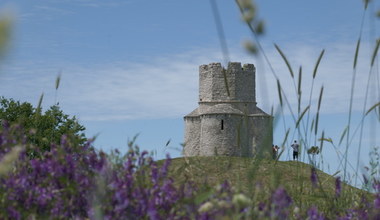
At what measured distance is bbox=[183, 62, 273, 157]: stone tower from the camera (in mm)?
51125

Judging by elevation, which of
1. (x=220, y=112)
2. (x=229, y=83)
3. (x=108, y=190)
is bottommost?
(x=108, y=190)

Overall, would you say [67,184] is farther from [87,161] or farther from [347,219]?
[347,219]

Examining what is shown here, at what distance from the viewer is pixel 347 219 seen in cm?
464

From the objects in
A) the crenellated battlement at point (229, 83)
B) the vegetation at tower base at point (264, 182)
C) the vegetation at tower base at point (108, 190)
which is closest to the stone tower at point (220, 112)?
the crenellated battlement at point (229, 83)

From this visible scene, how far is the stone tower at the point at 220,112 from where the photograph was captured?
51.1 m

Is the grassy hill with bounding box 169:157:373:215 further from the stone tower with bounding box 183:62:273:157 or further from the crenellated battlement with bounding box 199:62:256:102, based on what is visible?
the crenellated battlement with bounding box 199:62:256:102

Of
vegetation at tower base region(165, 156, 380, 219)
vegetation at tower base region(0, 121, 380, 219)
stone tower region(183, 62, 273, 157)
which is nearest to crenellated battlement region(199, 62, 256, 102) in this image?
stone tower region(183, 62, 273, 157)

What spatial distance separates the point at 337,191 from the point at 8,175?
282 centimetres

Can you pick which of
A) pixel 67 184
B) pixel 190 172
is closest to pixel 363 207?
pixel 190 172

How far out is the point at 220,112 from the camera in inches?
2019

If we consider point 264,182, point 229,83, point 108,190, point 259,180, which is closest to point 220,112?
point 229,83

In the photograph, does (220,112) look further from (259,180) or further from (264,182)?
(259,180)

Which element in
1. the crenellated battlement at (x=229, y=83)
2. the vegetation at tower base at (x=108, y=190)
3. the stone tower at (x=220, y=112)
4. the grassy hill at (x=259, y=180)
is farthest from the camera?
the crenellated battlement at (x=229, y=83)

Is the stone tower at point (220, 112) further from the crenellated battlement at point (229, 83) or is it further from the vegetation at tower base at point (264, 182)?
the vegetation at tower base at point (264, 182)
